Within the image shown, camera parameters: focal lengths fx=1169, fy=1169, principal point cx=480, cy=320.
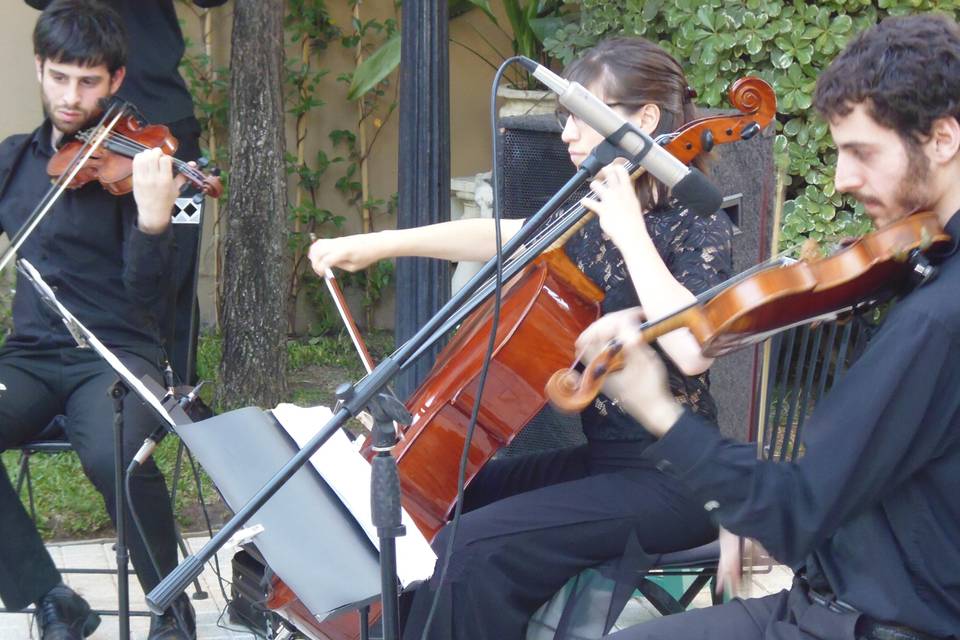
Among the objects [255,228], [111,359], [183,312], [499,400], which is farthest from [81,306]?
[255,228]

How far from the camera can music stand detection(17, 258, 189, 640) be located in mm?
2043

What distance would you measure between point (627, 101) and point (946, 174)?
0.78m

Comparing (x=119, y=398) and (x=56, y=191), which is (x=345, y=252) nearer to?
(x=119, y=398)

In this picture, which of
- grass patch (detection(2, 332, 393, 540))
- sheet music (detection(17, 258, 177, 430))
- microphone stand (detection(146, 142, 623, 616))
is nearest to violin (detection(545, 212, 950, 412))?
microphone stand (detection(146, 142, 623, 616))

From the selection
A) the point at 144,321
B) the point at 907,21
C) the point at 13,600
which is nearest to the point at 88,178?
the point at 144,321

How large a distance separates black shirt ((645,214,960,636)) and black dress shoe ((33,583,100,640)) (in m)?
1.73

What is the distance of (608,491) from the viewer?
2.04m

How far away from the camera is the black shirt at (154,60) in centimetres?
342

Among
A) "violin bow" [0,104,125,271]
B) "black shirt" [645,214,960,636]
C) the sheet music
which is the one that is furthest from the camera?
"violin bow" [0,104,125,271]

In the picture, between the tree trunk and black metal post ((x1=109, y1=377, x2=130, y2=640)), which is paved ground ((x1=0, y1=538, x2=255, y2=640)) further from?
the tree trunk

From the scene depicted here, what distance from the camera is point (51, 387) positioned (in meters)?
2.78

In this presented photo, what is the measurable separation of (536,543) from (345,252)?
27.0 inches

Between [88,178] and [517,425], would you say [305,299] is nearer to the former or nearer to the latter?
[88,178]

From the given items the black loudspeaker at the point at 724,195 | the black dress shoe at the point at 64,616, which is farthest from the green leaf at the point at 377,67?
the black dress shoe at the point at 64,616
